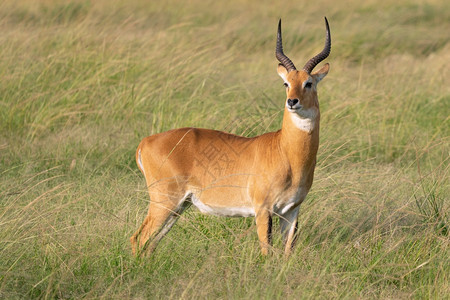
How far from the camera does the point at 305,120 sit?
15.4 ft

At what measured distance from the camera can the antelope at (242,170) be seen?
4660 mm

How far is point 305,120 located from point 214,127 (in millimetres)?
2514

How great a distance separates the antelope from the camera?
466 centimetres

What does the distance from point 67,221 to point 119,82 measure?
143 inches

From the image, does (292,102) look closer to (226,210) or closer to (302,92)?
(302,92)

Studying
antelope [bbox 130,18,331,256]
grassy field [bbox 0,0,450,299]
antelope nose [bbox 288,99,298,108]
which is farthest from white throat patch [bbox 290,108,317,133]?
grassy field [bbox 0,0,450,299]

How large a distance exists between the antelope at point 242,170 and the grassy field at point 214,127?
0.16 meters

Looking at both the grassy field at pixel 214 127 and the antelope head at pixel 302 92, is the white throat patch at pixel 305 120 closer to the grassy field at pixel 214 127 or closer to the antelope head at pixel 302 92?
the antelope head at pixel 302 92

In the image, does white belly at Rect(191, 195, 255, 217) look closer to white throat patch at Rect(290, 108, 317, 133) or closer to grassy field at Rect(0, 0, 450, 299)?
grassy field at Rect(0, 0, 450, 299)

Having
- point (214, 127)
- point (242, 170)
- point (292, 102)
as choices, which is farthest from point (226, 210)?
point (214, 127)

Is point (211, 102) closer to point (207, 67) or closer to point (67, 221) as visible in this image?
point (207, 67)

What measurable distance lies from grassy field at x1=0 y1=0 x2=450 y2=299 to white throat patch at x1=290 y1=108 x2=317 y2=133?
23.4 inches

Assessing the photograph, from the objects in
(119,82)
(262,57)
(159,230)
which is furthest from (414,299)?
(262,57)

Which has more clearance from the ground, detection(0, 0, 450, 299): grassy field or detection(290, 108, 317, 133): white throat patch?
detection(290, 108, 317, 133): white throat patch
